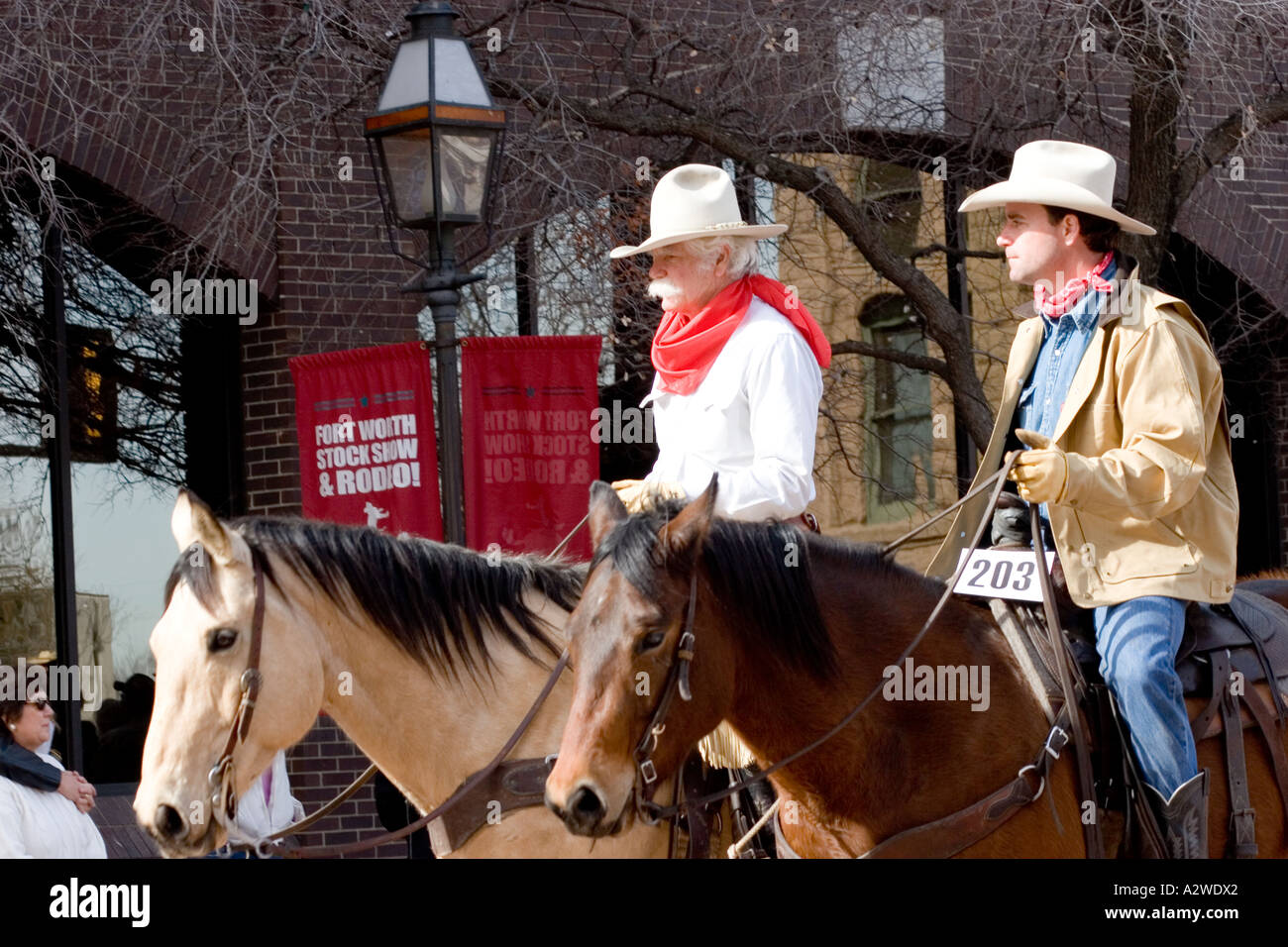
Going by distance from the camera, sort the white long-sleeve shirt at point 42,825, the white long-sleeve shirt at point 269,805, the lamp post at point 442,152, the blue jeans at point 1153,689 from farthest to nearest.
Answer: the white long-sleeve shirt at point 269,805, the lamp post at point 442,152, the white long-sleeve shirt at point 42,825, the blue jeans at point 1153,689

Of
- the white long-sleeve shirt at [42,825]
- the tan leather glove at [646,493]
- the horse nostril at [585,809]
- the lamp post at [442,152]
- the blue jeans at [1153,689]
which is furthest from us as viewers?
the lamp post at [442,152]

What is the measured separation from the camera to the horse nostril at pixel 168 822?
161 inches

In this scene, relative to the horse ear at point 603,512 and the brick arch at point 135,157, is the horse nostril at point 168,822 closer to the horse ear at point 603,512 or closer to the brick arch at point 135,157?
the horse ear at point 603,512

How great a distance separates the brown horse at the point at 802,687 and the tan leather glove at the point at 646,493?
4.3 inches

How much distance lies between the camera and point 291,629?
437 centimetres

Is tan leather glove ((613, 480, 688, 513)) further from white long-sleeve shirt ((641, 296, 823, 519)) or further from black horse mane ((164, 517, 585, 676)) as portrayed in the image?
black horse mane ((164, 517, 585, 676))

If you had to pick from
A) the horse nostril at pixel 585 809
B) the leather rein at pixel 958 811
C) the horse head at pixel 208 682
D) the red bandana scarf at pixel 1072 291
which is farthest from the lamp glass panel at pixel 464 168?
the horse nostril at pixel 585 809

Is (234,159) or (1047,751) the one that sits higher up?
(234,159)

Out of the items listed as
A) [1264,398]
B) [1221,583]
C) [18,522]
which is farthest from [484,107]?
[1264,398]

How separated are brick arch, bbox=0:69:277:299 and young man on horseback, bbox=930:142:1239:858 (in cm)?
530

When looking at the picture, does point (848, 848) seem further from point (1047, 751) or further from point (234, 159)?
point (234, 159)

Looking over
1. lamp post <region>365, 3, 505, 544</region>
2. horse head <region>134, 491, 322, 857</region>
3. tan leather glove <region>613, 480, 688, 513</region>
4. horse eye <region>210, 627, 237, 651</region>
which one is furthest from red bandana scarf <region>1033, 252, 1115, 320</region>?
lamp post <region>365, 3, 505, 544</region>

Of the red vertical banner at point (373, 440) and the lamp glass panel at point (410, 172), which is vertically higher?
the lamp glass panel at point (410, 172)

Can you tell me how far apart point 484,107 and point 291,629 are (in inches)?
123
